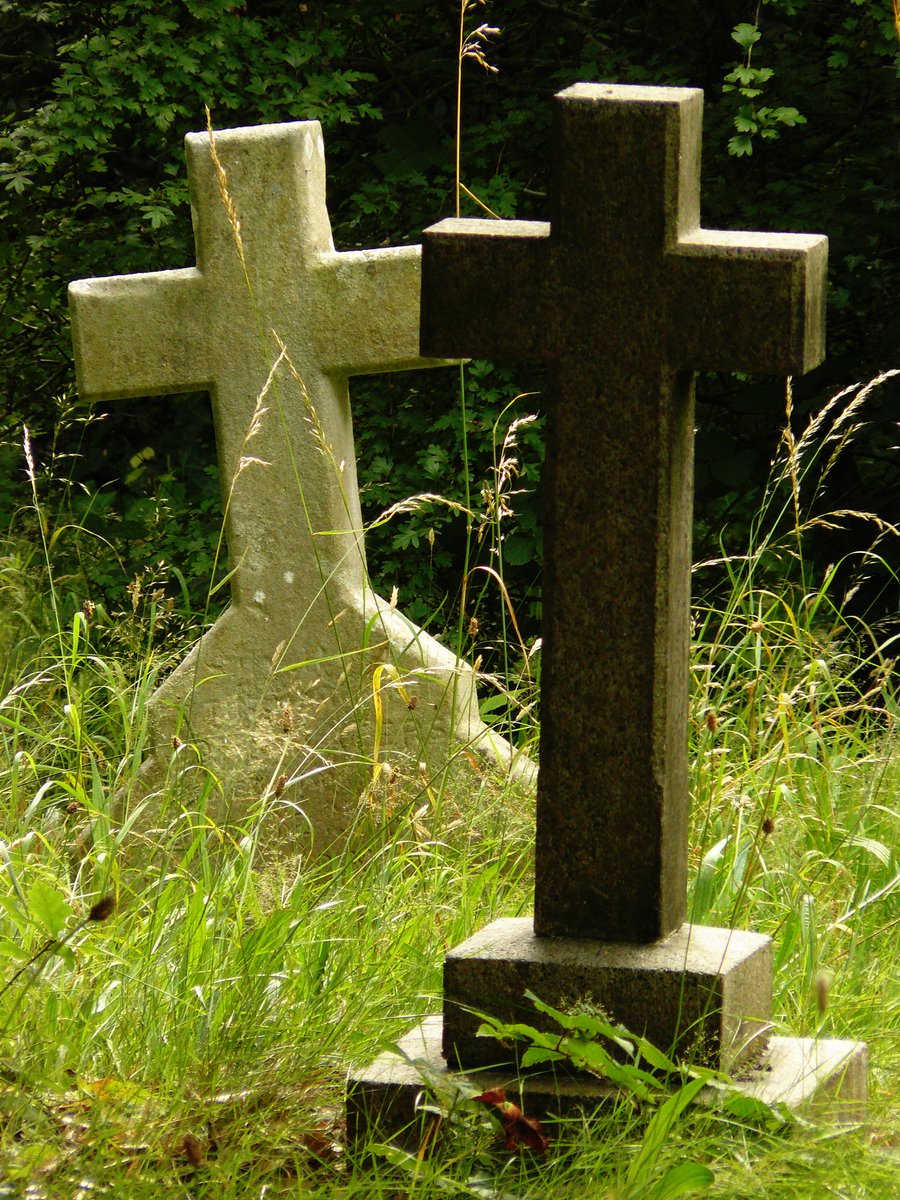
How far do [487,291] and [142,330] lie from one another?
1.54m

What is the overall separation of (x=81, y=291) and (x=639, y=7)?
2758 mm

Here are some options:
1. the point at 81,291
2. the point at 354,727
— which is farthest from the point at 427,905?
the point at 81,291

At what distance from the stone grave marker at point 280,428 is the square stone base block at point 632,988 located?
1232 mm

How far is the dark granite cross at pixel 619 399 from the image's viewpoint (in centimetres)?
191

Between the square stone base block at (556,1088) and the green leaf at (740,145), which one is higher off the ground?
the green leaf at (740,145)

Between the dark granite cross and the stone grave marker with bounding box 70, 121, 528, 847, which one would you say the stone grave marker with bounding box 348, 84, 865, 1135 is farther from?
the stone grave marker with bounding box 70, 121, 528, 847

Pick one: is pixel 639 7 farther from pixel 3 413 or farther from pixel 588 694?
pixel 588 694

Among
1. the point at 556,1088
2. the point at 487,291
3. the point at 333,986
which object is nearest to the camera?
the point at 556,1088

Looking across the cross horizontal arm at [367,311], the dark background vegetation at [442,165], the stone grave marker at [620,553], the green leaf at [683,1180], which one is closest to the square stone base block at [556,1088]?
the stone grave marker at [620,553]

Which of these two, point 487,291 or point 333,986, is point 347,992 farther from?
point 487,291

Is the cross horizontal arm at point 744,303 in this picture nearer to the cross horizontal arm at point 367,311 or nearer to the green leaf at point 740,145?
the cross horizontal arm at point 367,311

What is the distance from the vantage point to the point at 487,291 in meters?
2.03

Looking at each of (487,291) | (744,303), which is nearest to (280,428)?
(487,291)

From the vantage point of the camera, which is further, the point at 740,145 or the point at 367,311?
the point at 740,145
